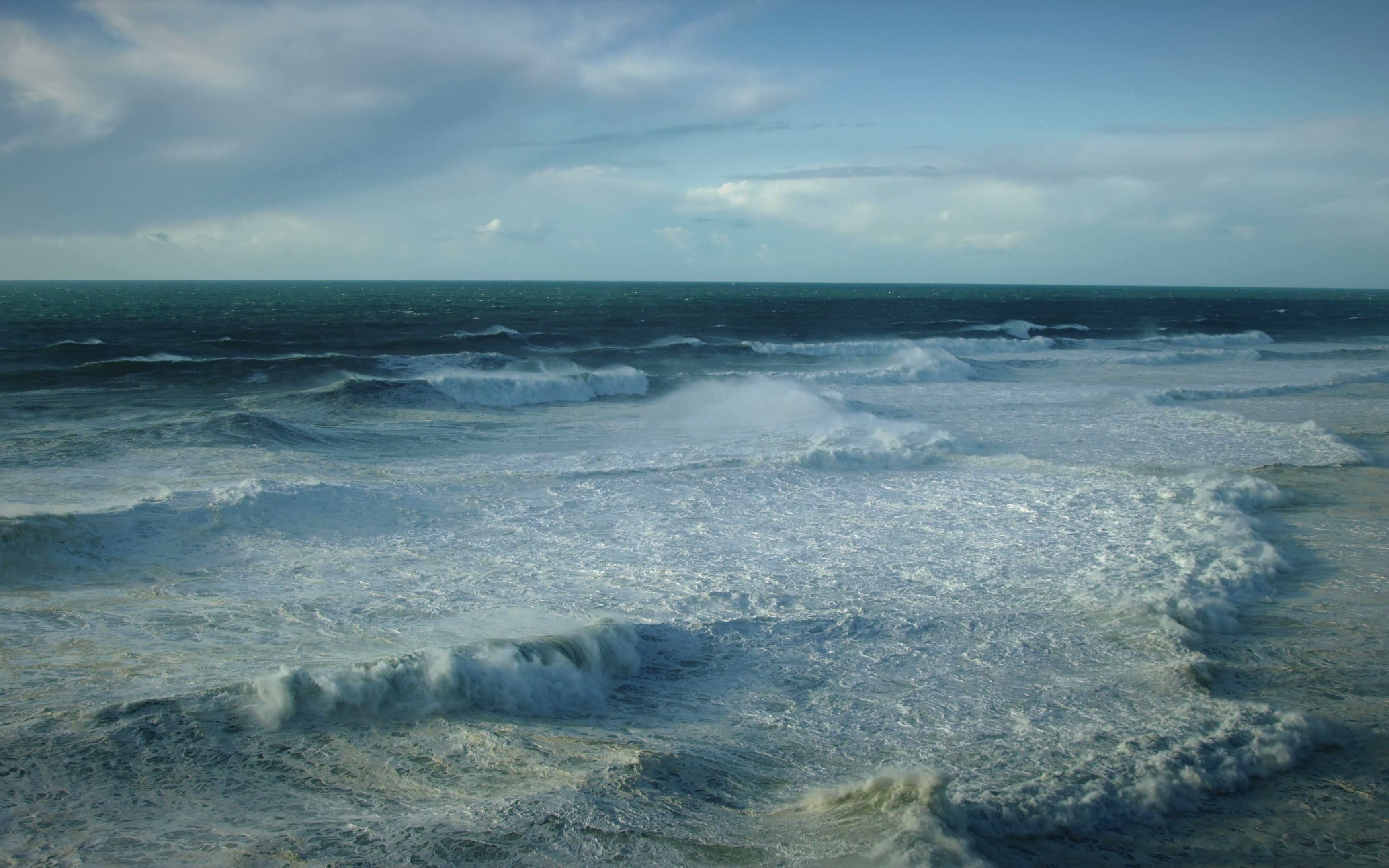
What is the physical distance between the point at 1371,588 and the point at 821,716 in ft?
21.2

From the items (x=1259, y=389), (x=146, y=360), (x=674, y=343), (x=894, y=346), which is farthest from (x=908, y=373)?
(x=146, y=360)

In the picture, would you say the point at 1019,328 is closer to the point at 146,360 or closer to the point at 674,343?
the point at 674,343

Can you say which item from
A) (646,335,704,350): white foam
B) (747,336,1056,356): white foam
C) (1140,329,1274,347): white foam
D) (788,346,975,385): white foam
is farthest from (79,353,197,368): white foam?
(1140,329,1274,347): white foam

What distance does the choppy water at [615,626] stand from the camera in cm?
499

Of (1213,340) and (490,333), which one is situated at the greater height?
(1213,340)

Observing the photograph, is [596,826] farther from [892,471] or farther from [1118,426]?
[1118,426]

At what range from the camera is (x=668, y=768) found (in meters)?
5.46

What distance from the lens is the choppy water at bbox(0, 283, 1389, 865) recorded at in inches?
197

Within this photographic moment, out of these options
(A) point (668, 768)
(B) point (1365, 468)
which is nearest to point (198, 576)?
(A) point (668, 768)

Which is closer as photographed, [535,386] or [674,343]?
[535,386]

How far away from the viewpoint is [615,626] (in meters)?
7.44

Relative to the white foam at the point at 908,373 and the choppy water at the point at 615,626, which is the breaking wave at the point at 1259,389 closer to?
the choppy water at the point at 615,626

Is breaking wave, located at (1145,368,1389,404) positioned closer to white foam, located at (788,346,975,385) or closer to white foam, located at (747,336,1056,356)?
white foam, located at (788,346,975,385)

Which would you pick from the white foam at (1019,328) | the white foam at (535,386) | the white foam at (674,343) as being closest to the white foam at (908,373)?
the white foam at (535,386)
